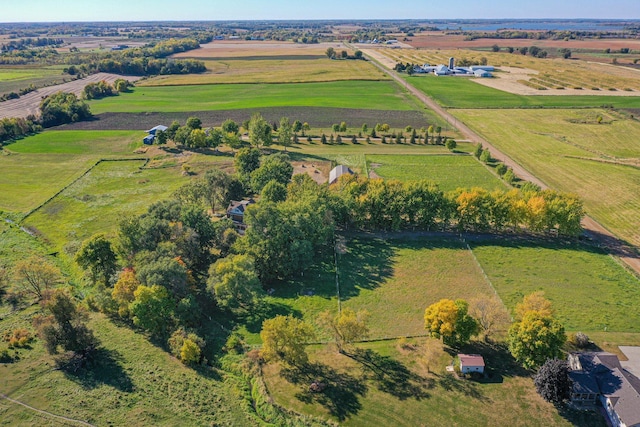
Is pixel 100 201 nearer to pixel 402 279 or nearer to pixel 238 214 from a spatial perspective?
pixel 238 214

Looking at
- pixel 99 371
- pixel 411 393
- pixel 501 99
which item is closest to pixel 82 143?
pixel 99 371

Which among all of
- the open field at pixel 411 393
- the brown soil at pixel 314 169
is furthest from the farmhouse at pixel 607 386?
the brown soil at pixel 314 169

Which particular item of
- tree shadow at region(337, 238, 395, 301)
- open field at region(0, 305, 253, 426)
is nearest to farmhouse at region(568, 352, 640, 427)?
tree shadow at region(337, 238, 395, 301)

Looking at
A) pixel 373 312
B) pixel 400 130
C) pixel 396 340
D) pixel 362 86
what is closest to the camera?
pixel 396 340

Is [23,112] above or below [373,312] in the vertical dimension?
above

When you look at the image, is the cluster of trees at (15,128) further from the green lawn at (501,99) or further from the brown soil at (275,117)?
the green lawn at (501,99)

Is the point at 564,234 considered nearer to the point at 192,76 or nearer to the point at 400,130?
the point at 400,130

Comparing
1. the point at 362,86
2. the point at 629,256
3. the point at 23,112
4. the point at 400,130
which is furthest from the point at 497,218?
the point at 23,112
